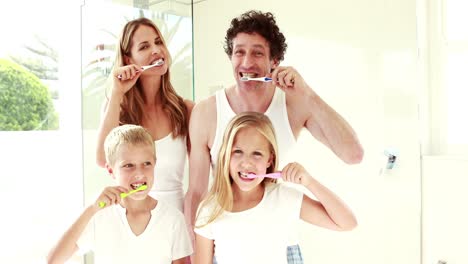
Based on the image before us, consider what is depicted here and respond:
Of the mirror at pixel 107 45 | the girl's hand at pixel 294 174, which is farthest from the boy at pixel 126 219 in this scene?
the girl's hand at pixel 294 174

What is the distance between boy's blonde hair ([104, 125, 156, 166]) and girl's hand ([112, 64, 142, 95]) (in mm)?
75

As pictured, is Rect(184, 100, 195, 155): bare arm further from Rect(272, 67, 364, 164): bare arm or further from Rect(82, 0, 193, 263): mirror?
Rect(272, 67, 364, 164): bare arm

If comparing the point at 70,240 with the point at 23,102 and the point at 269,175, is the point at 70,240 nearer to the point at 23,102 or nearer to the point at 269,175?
the point at 269,175

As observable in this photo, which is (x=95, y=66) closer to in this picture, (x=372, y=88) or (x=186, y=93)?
(x=186, y=93)

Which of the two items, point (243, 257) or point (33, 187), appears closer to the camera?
point (243, 257)

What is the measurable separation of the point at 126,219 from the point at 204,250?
143 millimetres

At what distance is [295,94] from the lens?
85cm

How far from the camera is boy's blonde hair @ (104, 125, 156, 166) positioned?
2.69 feet

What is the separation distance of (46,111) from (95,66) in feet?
4.46

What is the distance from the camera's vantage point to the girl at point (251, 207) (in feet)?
2.69

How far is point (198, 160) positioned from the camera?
884 mm

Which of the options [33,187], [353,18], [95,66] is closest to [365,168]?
[353,18]

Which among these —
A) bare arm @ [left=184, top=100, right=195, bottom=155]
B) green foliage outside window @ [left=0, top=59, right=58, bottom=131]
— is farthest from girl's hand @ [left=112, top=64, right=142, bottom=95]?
green foliage outside window @ [left=0, top=59, right=58, bottom=131]

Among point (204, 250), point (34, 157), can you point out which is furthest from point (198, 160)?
point (34, 157)
